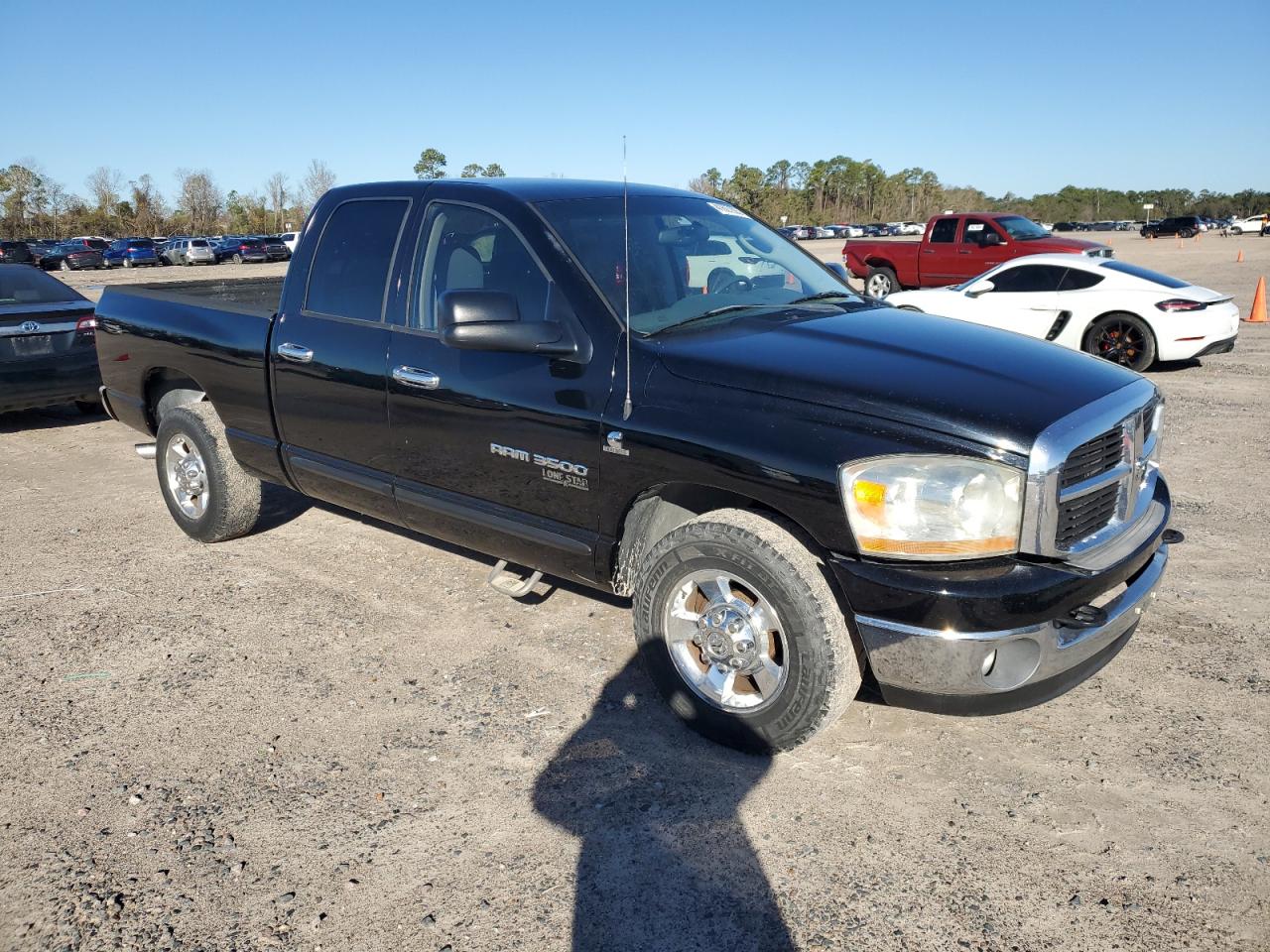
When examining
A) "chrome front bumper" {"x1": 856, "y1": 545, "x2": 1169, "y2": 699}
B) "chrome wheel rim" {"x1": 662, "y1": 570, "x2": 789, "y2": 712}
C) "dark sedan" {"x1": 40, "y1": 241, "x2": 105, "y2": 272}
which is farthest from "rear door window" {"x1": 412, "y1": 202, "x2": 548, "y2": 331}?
"dark sedan" {"x1": 40, "y1": 241, "x2": 105, "y2": 272}

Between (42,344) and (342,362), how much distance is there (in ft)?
18.0

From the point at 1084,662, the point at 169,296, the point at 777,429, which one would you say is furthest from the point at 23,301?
the point at 1084,662

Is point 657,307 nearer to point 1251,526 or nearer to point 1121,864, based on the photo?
point 1121,864

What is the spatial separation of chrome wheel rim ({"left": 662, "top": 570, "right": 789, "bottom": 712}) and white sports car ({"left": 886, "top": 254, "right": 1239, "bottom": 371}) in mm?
7636

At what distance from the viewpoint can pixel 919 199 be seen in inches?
4889

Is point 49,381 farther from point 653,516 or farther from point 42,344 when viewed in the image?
point 653,516

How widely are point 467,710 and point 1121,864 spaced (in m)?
2.25

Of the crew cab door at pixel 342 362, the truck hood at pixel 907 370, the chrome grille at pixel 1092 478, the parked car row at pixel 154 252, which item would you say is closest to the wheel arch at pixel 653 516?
the truck hood at pixel 907 370

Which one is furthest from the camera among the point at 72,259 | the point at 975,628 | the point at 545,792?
the point at 72,259

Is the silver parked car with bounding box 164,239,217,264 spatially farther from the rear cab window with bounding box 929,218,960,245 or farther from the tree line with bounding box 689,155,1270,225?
the tree line with bounding box 689,155,1270,225

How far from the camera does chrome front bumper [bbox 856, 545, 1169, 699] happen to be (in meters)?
2.86

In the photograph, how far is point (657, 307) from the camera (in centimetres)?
374

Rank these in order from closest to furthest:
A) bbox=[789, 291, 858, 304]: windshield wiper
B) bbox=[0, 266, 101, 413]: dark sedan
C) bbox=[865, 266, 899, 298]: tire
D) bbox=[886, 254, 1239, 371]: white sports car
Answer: bbox=[789, 291, 858, 304]: windshield wiper < bbox=[0, 266, 101, 413]: dark sedan < bbox=[886, 254, 1239, 371]: white sports car < bbox=[865, 266, 899, 298]: tire

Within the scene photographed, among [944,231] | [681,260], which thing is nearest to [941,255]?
[944,231]
